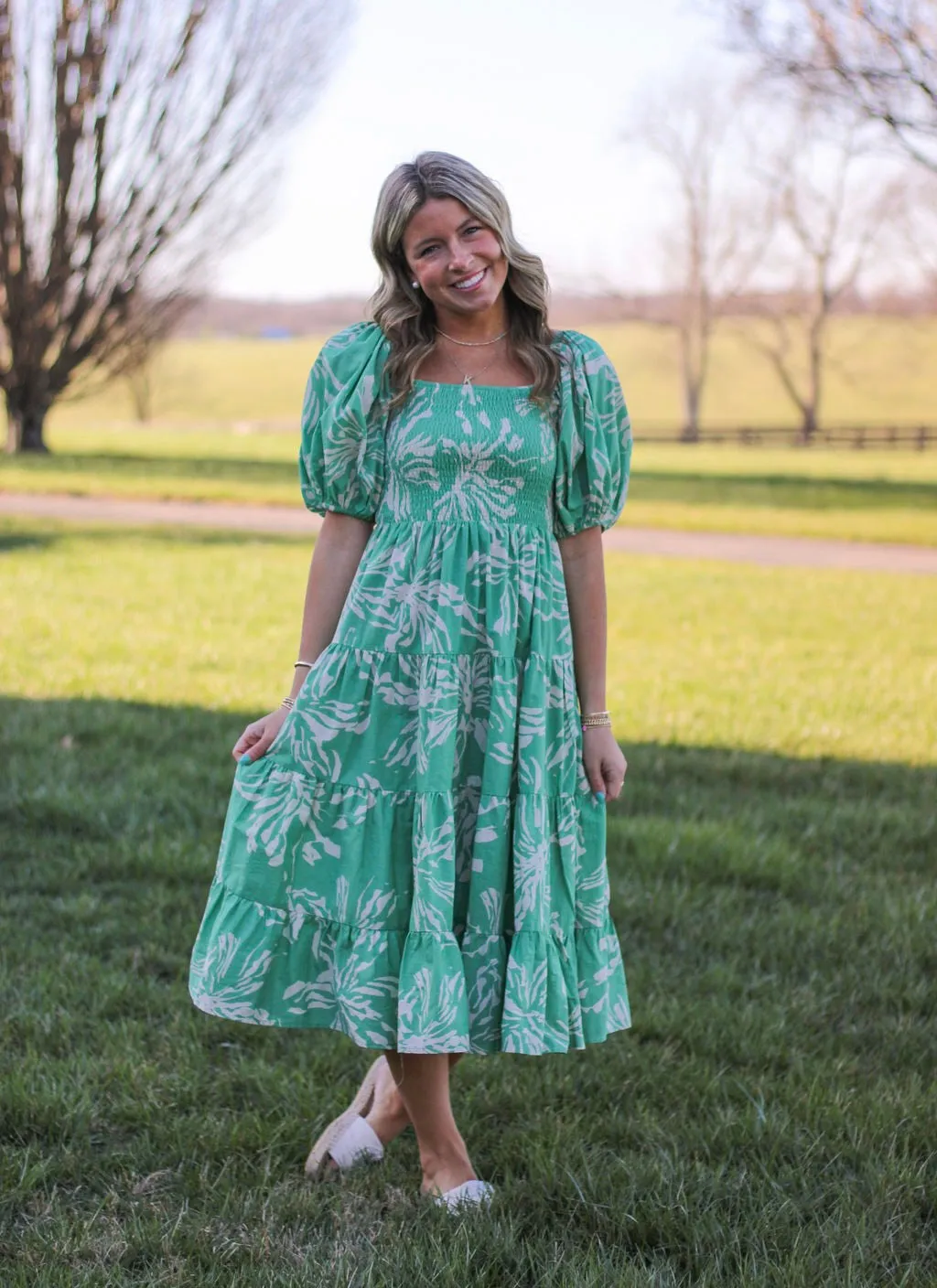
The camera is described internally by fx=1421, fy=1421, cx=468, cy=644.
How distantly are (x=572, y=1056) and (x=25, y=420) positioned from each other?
2542cm

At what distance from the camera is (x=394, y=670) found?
8.70ft

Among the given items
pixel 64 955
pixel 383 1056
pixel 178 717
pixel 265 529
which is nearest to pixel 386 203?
pixel 383 1056

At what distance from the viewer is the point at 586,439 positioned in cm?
277

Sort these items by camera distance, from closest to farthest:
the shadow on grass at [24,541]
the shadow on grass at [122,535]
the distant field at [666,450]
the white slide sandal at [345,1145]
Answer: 1. the white slide sandal at [345,1145]
2. the shadow on grass at [24,541]
3. the shadow on grass at [122,535]
4. the distant field at [666,450]

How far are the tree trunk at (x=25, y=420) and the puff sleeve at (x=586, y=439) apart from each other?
25.1m

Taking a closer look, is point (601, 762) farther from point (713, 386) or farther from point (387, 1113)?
point (713, 386)

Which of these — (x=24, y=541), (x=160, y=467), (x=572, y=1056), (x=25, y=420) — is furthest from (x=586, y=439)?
(x=25, y=420)

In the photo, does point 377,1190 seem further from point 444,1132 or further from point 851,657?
point 851,657

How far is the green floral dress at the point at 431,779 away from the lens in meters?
2.59

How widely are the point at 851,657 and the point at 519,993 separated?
6.40 m

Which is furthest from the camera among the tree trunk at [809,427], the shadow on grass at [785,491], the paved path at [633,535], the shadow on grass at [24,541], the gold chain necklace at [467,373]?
the tree trunk at [809,427]

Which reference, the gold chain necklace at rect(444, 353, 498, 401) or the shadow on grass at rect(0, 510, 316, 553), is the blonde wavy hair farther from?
the shadow on grass at rect(0, 510, 316, 553)

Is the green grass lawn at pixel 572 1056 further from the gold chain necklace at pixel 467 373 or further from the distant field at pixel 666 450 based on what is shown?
the distant field at pixel 666 450

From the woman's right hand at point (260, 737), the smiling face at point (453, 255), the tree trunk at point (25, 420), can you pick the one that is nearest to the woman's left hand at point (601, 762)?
the woman's right hand at point (260, 737)
